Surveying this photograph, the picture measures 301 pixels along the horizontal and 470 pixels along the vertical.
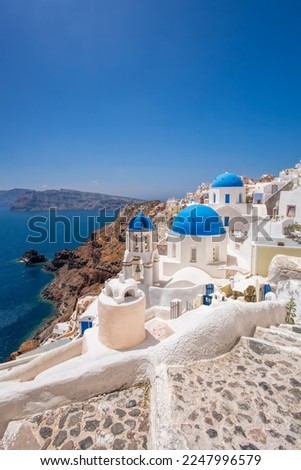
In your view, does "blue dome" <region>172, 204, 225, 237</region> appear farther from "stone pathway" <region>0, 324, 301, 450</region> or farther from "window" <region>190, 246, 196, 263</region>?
"stone pathway" <region>0, 324, 301, 450</region>

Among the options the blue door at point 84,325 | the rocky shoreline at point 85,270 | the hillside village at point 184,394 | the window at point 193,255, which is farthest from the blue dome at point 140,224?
the rocky shoreline at point 85,270

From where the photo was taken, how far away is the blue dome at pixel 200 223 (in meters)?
14.2

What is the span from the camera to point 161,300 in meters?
12.6

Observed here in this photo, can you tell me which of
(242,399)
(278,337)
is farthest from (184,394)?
(278,337)

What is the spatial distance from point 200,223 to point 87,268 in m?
29.8

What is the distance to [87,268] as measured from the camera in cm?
4016

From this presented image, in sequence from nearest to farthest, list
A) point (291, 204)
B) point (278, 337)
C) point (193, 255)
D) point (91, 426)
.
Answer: point (91, 426) → point (278, 337) → point (193, 255) → point (291, 204)

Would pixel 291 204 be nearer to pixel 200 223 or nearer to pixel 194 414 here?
pixel 200 223

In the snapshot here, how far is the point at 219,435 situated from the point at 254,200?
27565mm

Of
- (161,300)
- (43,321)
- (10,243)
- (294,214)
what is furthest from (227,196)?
(10,243)

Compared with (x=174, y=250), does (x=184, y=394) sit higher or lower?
higher

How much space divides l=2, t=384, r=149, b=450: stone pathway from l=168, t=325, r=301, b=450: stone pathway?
41cm

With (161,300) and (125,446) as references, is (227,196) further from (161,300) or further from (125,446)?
(125,446)

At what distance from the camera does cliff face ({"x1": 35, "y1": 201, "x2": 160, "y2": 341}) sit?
33.3m
